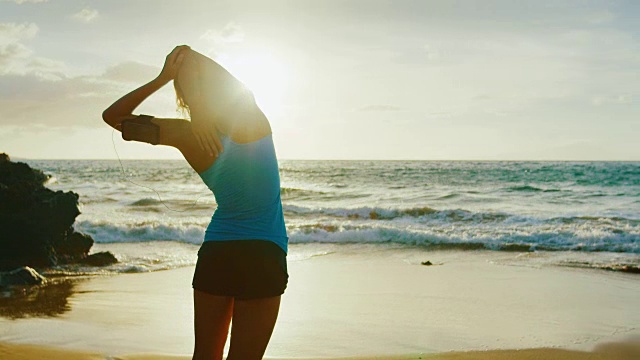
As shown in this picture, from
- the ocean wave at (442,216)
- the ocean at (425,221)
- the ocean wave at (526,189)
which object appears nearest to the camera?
the ocean at (425,221)

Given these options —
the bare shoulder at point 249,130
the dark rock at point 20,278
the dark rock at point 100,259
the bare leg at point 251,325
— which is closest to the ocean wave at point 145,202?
the dark rock at point 100,259

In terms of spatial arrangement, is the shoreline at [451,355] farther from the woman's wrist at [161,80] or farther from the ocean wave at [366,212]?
the ocean wave at [366,212]

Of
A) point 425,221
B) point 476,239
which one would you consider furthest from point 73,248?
point 425,221

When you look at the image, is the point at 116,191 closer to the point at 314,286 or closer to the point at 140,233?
the point at 140,233

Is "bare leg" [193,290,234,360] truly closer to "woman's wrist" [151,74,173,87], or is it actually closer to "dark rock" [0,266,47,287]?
"woman's wrist" [151,74,173,87]

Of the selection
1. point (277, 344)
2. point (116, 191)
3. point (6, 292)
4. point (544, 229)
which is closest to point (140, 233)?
point (6, 292)

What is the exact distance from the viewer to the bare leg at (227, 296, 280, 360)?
2.38m

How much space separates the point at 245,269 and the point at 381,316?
5733 millimetres

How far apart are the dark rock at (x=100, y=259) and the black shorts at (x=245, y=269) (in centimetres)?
1071

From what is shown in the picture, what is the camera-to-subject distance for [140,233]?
60.4 ft

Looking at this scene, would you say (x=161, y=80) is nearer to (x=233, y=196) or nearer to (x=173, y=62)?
(x=173, y=62)

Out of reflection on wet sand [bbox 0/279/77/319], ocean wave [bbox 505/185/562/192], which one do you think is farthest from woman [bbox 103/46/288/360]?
ocean wave [bbox 505/185/562/192]

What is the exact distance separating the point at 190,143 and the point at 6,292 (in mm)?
7742

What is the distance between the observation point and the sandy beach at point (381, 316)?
6.43m
